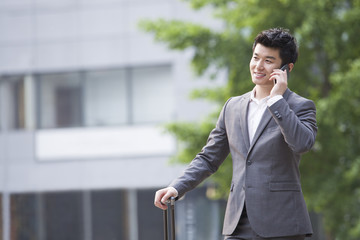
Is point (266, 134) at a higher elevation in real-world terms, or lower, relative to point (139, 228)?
higher

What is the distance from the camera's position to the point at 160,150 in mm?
16453

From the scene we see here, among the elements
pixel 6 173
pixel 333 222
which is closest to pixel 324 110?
pixel 333 222

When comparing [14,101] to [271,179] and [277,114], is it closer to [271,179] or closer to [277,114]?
[271,179]

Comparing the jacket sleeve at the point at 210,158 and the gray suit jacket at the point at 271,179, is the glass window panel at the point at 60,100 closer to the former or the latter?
the jacket sleeve at the point at 210,158

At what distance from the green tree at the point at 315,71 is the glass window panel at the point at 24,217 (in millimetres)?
7558

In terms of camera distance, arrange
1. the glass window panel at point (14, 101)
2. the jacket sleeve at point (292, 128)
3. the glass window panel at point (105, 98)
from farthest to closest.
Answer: the glass window panel at point (14, 101) < the glass window panel at point (105, 98) < the jacket sleeve at point (292, 128)

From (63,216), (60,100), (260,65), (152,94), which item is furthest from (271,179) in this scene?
(60,100)

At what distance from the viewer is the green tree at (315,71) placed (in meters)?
9.56

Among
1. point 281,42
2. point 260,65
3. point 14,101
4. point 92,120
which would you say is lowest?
point 92,120

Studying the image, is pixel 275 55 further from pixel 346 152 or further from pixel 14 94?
pixel 14 94

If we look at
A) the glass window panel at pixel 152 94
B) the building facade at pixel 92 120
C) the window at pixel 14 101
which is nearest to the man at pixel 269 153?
the building facade at pixel 92 120

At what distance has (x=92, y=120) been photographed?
1742 cm

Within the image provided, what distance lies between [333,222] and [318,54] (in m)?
2.62

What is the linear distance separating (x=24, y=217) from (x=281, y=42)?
49.7 feet
